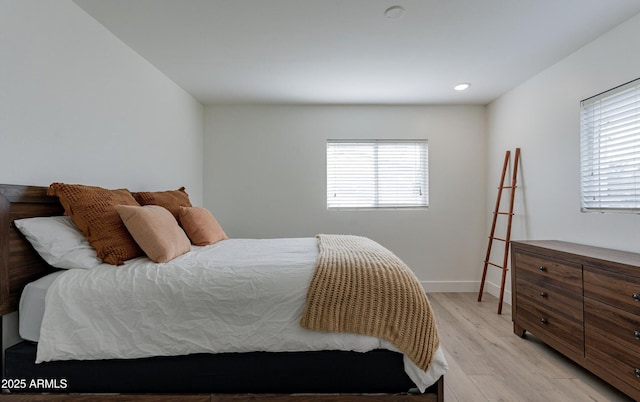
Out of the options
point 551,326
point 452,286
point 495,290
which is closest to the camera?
point 551,326

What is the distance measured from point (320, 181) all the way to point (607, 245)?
2.79 m

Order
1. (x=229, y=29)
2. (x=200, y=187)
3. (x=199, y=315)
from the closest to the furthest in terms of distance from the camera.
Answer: (x=199, y=315)
(x=229, y=29)
(x=200, y=187)

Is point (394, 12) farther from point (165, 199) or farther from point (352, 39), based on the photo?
point (165, 199)

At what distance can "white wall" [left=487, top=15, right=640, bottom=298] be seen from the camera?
2225 millimetres

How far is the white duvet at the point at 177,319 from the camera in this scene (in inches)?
57.8

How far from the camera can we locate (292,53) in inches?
104

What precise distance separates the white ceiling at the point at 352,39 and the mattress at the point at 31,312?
68.7 inches

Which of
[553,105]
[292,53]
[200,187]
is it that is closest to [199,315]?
[292,53]

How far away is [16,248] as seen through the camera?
1559 mm

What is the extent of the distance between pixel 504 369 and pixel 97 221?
107 inches

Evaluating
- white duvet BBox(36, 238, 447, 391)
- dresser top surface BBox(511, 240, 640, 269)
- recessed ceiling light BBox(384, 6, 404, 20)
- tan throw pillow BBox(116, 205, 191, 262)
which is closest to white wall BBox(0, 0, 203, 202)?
tan throw pillow BBox(116, 205, 191, 262)

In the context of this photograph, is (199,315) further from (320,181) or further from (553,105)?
(553,105)

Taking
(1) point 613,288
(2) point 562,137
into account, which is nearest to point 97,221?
(1) point 613,288

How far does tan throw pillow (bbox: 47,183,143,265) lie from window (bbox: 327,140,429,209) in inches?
103
